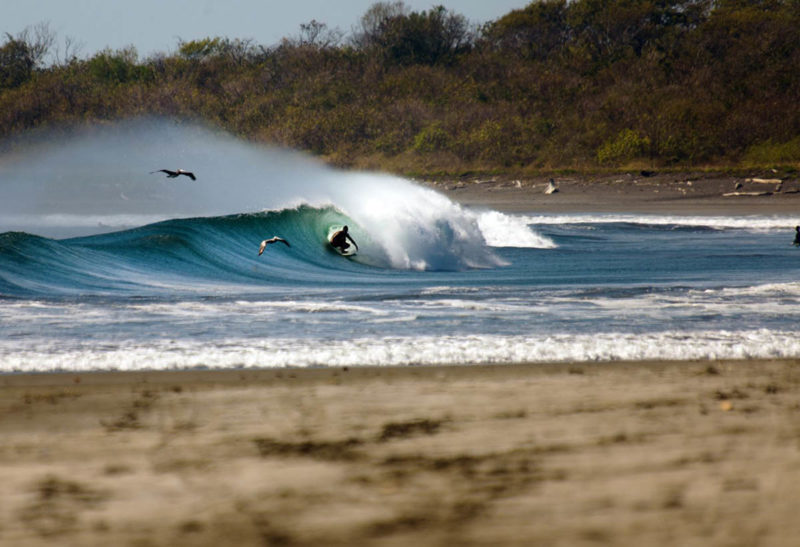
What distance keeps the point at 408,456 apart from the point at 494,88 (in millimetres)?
50537

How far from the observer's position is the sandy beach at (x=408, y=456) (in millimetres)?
2994

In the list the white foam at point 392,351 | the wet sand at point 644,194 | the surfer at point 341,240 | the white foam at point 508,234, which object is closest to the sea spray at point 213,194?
the white foam at point 508,234

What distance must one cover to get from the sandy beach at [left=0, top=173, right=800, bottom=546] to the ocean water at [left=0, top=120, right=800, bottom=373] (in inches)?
22.8

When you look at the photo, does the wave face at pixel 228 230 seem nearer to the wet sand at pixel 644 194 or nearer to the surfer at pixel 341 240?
the surfer at pixel 341 240

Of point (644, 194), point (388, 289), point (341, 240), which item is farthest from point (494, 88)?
point (388, 289)

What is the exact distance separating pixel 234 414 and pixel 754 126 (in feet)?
133

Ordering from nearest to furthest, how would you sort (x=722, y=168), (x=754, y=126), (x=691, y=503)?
(x=691, y=503) → (x=722, y=168) → (x=754, y=126)

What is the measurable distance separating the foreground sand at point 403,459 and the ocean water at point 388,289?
778mm

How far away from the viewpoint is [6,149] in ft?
182

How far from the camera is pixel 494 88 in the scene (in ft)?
173

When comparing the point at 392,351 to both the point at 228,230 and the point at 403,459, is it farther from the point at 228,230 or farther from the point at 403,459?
the point at 228,230

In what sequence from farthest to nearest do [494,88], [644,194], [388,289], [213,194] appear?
[494,88] → [213,194] → [644,194] → [388,289]

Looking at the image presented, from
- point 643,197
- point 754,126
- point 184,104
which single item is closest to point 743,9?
point 754,126

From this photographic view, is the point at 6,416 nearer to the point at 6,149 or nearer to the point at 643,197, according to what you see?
the point at 643,197
